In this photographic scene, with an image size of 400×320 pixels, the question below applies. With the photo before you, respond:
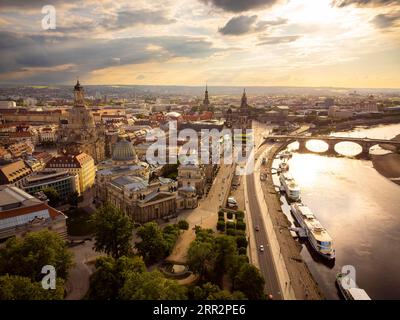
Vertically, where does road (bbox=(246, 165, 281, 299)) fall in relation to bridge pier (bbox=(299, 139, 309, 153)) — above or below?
below

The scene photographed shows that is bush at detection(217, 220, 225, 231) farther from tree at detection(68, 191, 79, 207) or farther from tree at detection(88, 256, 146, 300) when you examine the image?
tree at detection(68, 191, 79, 207)

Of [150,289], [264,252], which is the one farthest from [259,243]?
[150,289]

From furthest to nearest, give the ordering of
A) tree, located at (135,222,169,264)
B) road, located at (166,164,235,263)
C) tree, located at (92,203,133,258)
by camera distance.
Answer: road, located at (166,164,235,263), tree, located at (135,222,169,264), tree, located at (92,203,133,258)

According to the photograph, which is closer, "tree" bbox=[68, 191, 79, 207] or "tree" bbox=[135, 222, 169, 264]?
"tree" bbox=[135, 222, 169, 264]

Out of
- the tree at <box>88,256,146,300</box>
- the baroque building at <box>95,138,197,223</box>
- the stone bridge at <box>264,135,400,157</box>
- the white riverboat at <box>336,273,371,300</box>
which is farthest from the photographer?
the stone bridge at <box>264,135,400,157</box>

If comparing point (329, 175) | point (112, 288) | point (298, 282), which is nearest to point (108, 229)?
point (112, 288)

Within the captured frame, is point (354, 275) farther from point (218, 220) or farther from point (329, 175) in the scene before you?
point (329, 175)

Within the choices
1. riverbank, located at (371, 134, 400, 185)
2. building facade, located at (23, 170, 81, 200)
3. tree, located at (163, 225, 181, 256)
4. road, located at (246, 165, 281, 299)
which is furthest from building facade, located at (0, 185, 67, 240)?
riverbank, located at (371, 134, 400, 185)

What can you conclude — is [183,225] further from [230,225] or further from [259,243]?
[259,243]

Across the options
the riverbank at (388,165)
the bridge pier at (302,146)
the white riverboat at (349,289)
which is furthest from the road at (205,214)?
the bridge pier at (302,146)
